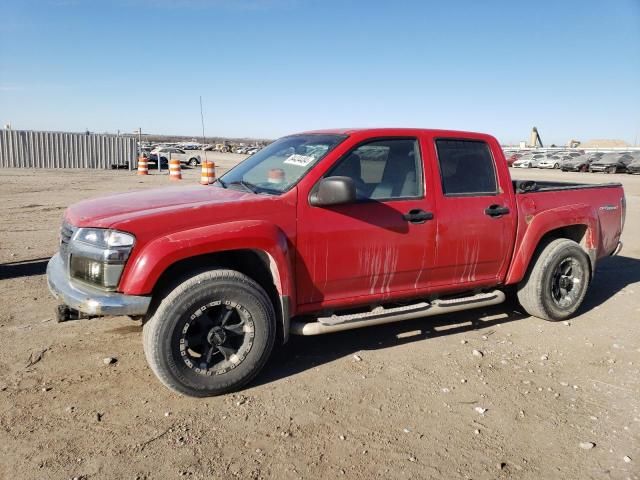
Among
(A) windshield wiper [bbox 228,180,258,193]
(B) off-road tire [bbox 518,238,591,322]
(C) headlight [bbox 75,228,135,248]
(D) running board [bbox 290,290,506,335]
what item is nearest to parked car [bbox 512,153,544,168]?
(B) off-road tire [bbox 518,238,591,322]

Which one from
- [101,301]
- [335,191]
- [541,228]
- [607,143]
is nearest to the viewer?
[101,301]

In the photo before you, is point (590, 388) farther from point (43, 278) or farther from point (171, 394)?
point (43, 278)

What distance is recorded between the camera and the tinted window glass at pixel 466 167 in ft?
15.0

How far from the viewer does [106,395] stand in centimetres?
356

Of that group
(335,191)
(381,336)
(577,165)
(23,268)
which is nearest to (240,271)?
(335,191)

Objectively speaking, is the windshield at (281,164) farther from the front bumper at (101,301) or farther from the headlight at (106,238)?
the front bumper at (101,301)

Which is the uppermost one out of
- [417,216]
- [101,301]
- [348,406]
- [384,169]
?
[384,169]

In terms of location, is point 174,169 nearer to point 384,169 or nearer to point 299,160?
point 299,160

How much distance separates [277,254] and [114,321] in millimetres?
2192

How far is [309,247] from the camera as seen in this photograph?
3.82m

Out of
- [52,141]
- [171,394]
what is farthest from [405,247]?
[52,141]

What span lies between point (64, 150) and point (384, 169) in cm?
2923

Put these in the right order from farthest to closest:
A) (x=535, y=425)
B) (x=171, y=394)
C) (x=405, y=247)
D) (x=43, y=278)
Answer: (x=43, y=278), (x=405, y=247), (x=171, y=394), (x=535, y=425)

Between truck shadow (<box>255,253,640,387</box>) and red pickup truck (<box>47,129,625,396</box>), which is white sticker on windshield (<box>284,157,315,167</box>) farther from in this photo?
truck shadow (<box>255,253,640,387</box>)
